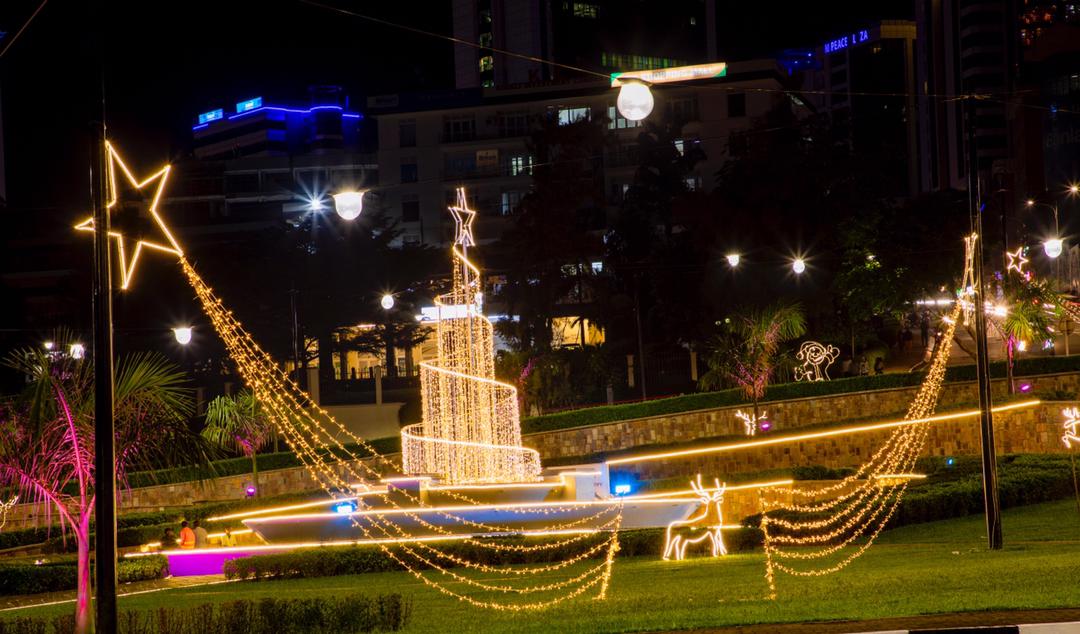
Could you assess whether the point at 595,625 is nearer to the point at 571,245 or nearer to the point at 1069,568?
the point at 1069,568

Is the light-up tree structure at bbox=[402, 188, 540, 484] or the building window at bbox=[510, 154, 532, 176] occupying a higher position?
the building window at bbox=[510, 154, 532, 176]

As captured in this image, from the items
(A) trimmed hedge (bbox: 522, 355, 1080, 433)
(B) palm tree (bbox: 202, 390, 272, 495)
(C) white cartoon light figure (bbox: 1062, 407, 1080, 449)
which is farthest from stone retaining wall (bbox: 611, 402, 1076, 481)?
(B) palm tree (bbox: 202, 390, 272, 495)

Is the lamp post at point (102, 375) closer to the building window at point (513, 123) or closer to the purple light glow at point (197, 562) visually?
the purple light glow at point (197, 562)

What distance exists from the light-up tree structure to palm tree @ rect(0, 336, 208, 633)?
401 inches

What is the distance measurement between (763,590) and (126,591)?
1178 cm

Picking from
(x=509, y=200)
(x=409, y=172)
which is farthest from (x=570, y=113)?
(x=409, y=172)

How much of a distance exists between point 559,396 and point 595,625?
3393cm

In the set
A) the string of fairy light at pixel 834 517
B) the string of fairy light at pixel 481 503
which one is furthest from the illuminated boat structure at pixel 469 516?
the string of fairy light at pixel 834 517

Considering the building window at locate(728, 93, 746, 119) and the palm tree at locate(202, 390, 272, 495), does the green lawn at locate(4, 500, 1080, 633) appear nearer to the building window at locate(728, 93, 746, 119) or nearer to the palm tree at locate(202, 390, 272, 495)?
the palm tree at locate(202, 390, 272, 495)

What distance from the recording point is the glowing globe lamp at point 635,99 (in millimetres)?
16578

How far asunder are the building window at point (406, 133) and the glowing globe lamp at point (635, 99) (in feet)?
198

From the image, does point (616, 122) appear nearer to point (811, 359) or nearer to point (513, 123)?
point (513, 123)

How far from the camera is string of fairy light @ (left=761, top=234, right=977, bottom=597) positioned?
1925 centimetres

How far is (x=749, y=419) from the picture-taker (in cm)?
4038
